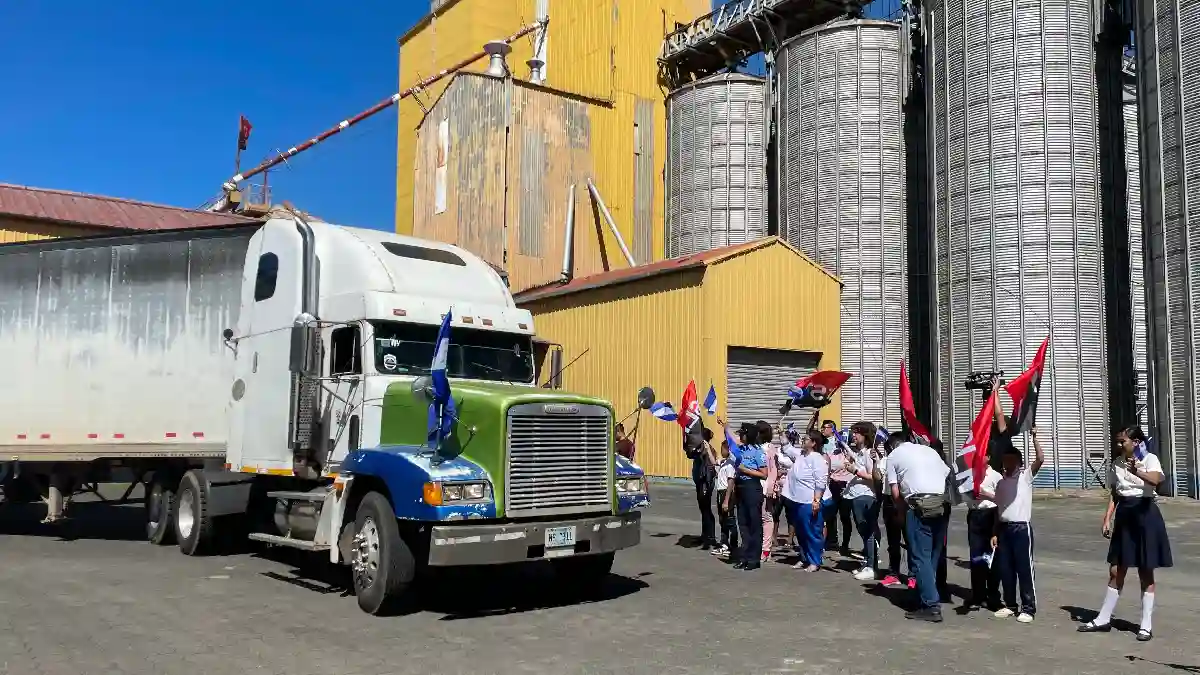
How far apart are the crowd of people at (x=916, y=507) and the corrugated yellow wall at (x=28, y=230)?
25.9 m

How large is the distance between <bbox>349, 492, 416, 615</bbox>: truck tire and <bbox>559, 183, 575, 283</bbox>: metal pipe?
31.4m

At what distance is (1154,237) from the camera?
2586 cm

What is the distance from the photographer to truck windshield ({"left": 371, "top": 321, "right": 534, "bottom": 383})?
416 inches

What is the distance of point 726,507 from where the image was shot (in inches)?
535

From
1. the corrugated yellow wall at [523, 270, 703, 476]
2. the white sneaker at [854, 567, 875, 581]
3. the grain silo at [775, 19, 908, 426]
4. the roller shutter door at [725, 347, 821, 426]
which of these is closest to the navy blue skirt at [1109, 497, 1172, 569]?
the white sneaker at [854, 567, 875, 581]

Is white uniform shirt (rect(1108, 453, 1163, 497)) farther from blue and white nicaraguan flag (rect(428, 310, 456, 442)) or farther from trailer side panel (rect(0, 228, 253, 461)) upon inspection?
trailer side panel (rect(0, 228, 253, 461))

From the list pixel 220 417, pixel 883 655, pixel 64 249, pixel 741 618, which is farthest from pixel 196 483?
pixel 883 655

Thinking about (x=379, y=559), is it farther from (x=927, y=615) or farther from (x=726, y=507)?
(x=726, y=507)

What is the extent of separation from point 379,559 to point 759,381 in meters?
20.8

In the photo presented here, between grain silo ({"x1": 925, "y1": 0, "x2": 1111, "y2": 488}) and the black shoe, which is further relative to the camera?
grain silo ({"x1": 925, "y1": 0, "x2": 1111, "y2": 488})

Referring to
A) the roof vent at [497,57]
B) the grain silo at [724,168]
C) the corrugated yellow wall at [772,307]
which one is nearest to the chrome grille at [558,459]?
the corrugated yellow wall at [772,307]

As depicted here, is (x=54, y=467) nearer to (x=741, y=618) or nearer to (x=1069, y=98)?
(x=741, y=618)

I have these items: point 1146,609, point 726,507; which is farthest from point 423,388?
point 1146,609

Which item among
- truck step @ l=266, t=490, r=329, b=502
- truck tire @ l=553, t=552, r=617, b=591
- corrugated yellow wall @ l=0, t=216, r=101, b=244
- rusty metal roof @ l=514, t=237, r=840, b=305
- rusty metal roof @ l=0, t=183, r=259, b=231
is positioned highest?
rusty metal roof @ l=0, t=183, r=259, b=231
